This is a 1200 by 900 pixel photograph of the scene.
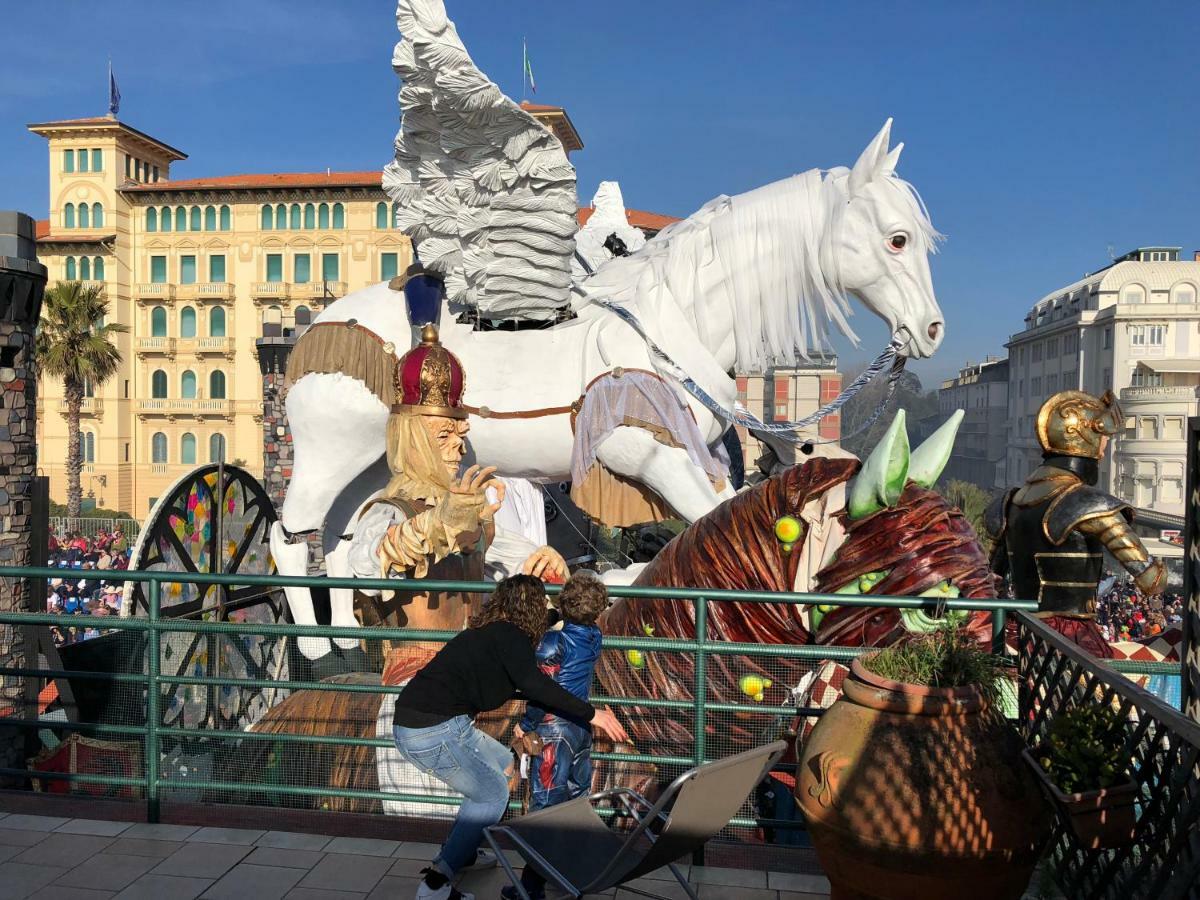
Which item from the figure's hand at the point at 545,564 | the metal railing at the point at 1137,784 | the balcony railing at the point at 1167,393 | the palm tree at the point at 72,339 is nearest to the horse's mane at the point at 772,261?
the figure's hand at the point at 545,564

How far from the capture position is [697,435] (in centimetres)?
533

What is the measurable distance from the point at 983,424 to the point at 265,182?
56.9 meters

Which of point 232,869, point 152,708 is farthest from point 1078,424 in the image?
point 152,708

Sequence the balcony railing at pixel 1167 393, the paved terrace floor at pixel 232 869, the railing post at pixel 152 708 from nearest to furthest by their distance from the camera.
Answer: the paved terrace floor at pixel 232 869
the railing post at pixel 152 708
the balcony railing at pixel 1167 393

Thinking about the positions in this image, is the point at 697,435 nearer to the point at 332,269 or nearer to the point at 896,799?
the point at 896,799

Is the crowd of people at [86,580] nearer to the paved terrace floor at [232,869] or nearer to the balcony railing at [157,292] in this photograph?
the paved terrace floor at [232,869]

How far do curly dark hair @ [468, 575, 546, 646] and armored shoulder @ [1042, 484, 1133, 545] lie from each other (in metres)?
2.40

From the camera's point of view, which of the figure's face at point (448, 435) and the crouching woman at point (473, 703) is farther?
the figure's face at point (448, 435)

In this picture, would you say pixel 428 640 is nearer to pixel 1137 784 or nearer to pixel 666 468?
pixel 666 468

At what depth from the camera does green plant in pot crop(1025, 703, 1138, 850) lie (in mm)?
2549

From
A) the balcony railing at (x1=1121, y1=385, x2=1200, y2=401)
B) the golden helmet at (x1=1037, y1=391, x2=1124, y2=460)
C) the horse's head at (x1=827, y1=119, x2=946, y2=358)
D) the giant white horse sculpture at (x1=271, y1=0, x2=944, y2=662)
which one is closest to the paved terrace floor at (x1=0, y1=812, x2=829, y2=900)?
the giant white horse sculpture at (x1=271, y1=0, x2=944, y2=662)

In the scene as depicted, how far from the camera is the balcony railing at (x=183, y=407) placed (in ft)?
171

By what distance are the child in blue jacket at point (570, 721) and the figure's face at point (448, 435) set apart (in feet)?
5.02

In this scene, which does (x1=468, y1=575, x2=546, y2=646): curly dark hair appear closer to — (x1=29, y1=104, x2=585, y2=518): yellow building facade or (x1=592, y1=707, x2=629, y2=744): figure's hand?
(x1=592, y1=707, x2=629, y2=744): figure's hand
